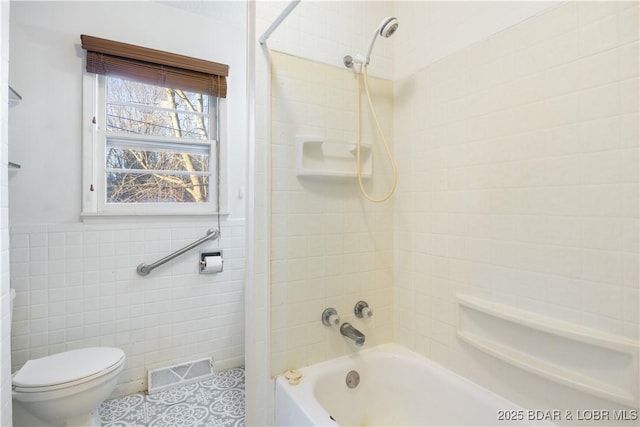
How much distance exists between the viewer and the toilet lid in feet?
4.44

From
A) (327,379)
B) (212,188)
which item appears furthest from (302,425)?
(212,188)

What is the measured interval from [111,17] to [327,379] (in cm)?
230

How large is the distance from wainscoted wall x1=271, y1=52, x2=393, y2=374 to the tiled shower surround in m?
0.95

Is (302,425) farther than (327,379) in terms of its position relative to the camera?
No

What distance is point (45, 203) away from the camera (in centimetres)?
170

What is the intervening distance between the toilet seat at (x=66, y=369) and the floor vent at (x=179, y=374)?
429mm

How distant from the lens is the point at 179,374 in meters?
1.97

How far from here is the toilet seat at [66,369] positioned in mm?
1337

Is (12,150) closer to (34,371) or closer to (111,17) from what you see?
(111,17)

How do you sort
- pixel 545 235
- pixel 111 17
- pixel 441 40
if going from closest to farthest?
pixel 545 235 → pixel 441 40 → pixel 111 17

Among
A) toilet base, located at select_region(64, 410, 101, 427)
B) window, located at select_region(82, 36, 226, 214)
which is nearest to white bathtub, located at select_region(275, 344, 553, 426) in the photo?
toilet base, located at select_region(64, 410, 101, 427)

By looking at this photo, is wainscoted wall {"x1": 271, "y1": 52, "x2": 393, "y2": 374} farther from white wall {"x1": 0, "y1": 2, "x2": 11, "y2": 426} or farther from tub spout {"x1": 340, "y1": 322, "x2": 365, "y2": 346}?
white wall {"x1": 0, "y1": 2, "x2": 11, "y2": 426}

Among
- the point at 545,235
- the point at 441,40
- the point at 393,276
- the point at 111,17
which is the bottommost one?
the point at 393,276

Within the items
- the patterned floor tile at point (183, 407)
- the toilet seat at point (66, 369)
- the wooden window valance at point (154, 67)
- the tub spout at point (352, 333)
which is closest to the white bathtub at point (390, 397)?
the tub spout at point (352, 333)
